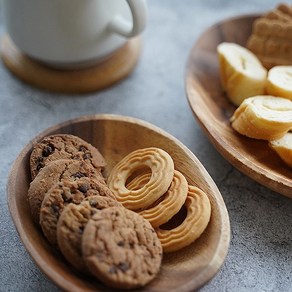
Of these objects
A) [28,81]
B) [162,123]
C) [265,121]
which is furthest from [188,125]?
[28,81]

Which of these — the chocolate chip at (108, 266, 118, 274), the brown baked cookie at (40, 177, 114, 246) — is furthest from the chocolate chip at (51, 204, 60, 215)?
the chocolate chip at (108, 266, 118, 274)

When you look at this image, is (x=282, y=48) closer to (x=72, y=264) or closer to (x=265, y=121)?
(x=265, y=121)

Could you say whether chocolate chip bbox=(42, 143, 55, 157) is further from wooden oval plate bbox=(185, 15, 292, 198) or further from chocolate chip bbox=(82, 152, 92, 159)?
wooden oval plate bbox=(185, 15, 292, 198)

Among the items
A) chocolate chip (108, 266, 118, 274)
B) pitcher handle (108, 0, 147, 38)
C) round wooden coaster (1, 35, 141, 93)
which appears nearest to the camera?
chocolate chip (108, 266, 118, 274)

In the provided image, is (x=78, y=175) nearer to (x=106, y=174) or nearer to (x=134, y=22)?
(x=106, y=174)

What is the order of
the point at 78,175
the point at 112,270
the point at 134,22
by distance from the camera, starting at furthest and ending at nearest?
1. the point at 134,22
2. the point at 78,175
3. the point at 112,270

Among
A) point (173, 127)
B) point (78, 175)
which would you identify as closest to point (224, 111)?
point (173, 127)

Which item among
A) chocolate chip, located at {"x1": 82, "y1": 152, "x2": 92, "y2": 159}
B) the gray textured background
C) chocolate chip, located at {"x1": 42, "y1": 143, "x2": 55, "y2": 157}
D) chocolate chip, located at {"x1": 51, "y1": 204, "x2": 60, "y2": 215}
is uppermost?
chocolate chip, located at {"x1": 51, "y1": 204, "x2": 60, "y2": 215}

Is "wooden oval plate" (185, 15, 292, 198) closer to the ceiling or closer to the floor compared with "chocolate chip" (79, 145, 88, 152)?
closer to the floor
